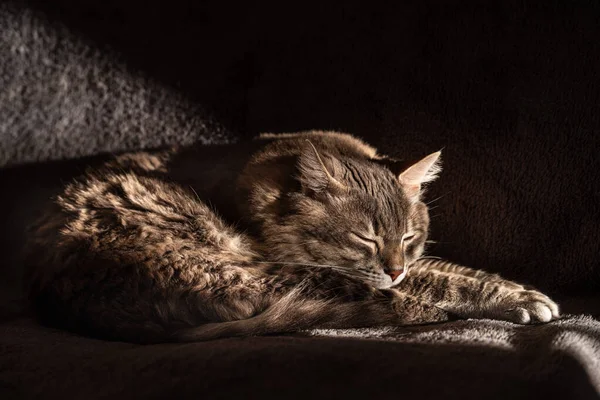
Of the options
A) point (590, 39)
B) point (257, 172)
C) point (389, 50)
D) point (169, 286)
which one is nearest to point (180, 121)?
point (257, 172)

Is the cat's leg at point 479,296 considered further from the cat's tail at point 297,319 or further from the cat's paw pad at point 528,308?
the cat's tail at point 297,319

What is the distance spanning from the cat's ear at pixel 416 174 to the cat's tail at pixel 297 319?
470 mm

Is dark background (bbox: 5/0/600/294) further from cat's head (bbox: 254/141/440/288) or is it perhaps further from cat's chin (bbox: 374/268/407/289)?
cat's chin (bbox: 374/268/407/289)

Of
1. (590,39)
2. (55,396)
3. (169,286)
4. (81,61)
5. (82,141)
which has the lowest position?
(55,396)

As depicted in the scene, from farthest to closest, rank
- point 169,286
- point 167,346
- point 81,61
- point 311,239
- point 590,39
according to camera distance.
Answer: point 81,61 → point 590,39 → point 311,239 → point 169,286 → point 167,346

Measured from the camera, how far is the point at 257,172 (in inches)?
75.6

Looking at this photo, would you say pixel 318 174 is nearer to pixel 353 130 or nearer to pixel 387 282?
pixel 387 282

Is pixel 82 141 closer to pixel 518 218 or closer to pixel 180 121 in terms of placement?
pixel 180 121

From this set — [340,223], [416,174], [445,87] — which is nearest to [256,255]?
[340,223]

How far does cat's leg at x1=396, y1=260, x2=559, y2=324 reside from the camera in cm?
166

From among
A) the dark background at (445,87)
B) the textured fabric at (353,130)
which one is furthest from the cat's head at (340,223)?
the dark background at (445,87)

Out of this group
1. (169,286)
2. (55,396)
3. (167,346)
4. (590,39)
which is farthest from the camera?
(590,39)

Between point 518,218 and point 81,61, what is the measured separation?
6.13 ft

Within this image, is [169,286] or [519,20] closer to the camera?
[169,286]
